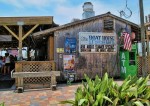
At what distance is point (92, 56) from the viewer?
12.5 meters

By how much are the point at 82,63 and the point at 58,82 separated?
70.5 inches

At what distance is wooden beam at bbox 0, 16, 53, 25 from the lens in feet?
37.6

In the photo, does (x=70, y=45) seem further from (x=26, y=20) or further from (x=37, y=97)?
(x=37, y=97)

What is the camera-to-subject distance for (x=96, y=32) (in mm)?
12688

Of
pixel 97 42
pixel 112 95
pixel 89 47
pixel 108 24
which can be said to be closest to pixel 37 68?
pixel 89 47

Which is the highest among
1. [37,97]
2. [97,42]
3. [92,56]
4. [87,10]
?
[87,10]

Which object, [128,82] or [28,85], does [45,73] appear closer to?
[28,85]

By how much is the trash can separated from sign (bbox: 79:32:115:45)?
3.49ft

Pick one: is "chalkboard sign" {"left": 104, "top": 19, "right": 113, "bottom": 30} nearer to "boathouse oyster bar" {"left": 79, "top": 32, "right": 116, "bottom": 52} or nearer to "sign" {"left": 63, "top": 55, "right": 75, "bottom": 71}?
"boathouse oyster bar" {"left": 79, "top": 32, "right": 116, "bottom": 52}

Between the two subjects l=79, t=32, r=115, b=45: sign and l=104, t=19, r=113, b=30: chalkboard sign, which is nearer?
l=79, t=32, r=115, b=45: sign

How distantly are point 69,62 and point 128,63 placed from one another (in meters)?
3.63

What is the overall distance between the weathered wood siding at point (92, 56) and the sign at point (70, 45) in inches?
8.1

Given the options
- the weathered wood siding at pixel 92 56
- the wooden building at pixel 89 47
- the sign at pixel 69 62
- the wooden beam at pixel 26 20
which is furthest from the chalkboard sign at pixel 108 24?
the wooden beam at pixel 26 20

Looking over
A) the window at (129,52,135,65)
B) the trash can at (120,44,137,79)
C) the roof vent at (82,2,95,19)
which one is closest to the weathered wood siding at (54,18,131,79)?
the trash can at (120,44,137,79)
